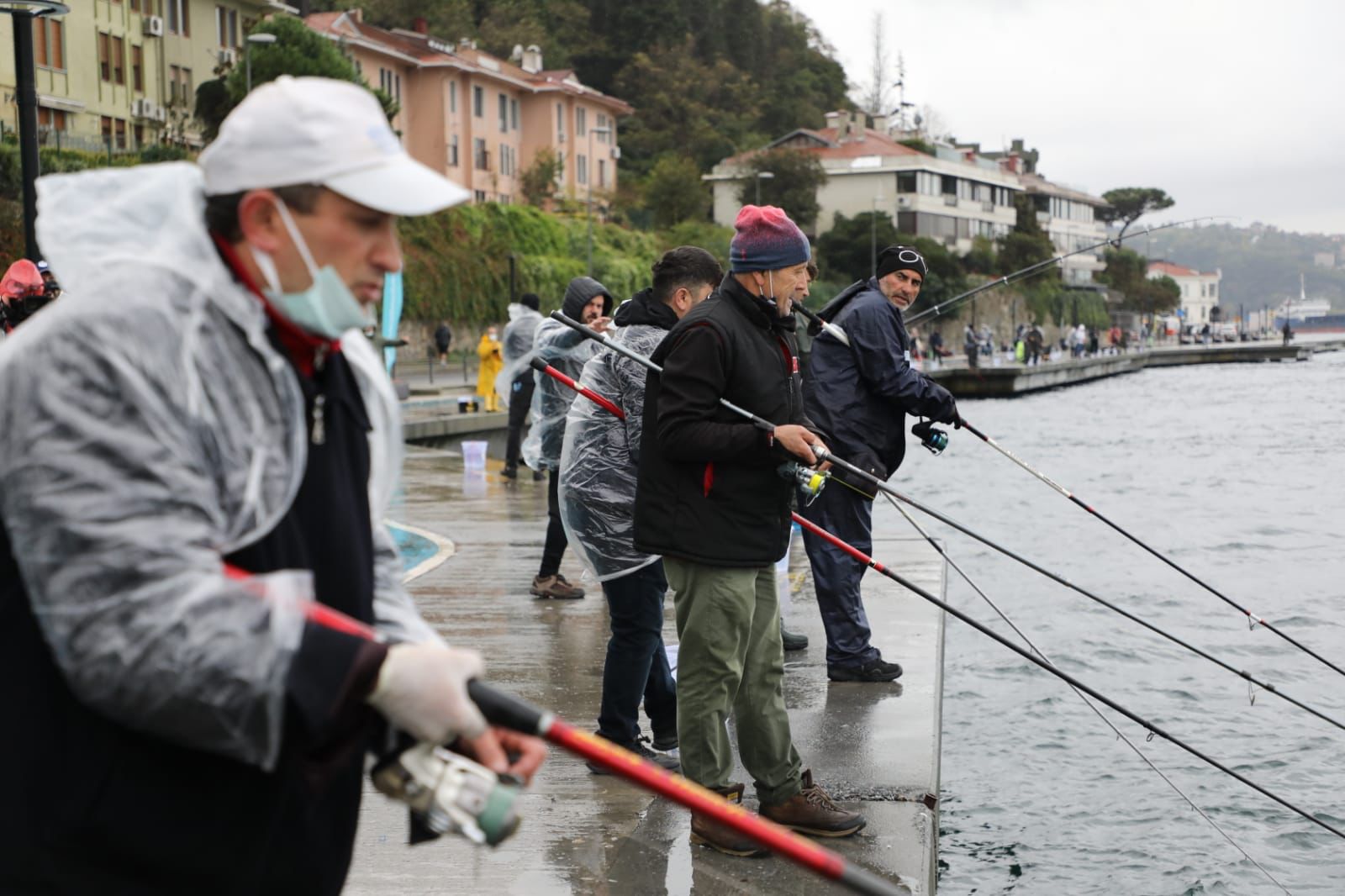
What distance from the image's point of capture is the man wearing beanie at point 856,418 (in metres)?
7.00

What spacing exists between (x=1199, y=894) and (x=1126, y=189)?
152181 mm

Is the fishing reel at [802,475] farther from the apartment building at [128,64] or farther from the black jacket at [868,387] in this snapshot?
the apartment building at [128,64]

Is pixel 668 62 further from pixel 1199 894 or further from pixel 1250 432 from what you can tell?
pixel 1199 894

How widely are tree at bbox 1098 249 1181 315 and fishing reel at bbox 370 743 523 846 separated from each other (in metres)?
126

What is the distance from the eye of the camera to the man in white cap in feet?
5.84

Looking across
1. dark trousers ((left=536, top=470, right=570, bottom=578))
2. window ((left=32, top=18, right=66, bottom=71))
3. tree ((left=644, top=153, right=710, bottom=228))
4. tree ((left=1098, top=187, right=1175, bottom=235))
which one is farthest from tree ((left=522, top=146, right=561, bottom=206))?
tree ((left=1098, top=187, right=1175, bottom=235))

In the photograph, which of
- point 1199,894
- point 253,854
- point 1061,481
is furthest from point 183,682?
point 1061,481

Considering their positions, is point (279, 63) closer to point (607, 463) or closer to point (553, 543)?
point (553, 543)

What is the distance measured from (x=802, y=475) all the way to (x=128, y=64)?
163ft

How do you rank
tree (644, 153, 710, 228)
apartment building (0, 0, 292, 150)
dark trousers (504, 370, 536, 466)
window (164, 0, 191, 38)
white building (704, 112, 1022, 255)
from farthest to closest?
white building (704, 112, 1022, 255) → tree (644, 153, 710, 228) → window (164, 0, 191, 38) → apartment building (0, 0, 292, 150) → dark trousers (504, 370, 536, 466)

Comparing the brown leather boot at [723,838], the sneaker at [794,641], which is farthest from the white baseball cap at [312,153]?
the sneaker at [794,641]

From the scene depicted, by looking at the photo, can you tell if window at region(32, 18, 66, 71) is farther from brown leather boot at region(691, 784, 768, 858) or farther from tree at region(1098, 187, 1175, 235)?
tree at region(1098, 187, 1175, 235)

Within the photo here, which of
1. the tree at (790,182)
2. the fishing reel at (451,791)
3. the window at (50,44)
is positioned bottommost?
the fishing reel at (451,791)

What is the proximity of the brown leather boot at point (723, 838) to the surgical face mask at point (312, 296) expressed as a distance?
293cm
